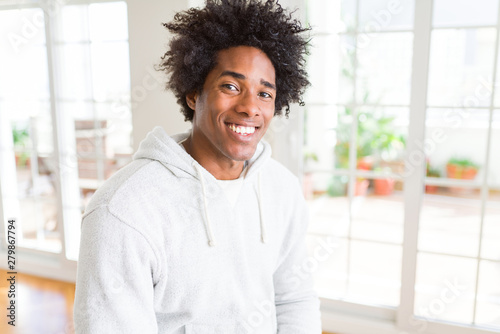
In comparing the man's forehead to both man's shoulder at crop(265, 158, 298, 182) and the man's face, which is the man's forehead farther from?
man's shoulder at crop(265, 158, 298, 182)

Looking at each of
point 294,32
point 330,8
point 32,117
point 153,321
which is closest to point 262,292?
point 153,321

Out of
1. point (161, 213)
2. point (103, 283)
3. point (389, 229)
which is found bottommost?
point (389, 229)

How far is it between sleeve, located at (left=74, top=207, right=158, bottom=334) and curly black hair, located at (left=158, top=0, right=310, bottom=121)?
0.46 meters

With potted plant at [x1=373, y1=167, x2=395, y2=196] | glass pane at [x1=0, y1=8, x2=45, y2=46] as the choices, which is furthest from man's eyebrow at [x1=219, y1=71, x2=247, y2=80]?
potted plant at [x1=373, y1=167, x2=395, y2=196]

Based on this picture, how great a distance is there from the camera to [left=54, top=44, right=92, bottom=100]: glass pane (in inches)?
119

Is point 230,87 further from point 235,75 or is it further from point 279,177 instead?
point 279,177

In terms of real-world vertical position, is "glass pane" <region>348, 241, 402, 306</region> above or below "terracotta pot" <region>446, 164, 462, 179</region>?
below

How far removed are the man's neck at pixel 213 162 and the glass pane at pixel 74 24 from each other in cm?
208

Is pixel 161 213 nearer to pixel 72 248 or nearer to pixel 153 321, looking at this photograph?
pixel 153 321

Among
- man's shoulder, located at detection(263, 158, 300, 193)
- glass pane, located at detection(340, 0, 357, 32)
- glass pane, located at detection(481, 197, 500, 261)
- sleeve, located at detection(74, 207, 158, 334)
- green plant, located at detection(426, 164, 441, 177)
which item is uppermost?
glass pane, located at detection(340, 0, 357, 32)

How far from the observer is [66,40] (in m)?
3.00

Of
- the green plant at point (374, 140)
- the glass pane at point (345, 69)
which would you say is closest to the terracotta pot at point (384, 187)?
the green plant at point (374, 140)

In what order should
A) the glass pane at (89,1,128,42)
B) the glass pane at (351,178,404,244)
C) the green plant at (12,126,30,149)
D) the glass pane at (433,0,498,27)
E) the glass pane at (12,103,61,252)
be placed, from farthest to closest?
the glass pane at (433,0,498,27) → the green plant at (12,126,30,149) → the glass pane at (351,178,404,244) → the glass pane at (12,103,61,252) → the glass pane at (89,1,128,42)

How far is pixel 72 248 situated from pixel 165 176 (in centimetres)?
242
